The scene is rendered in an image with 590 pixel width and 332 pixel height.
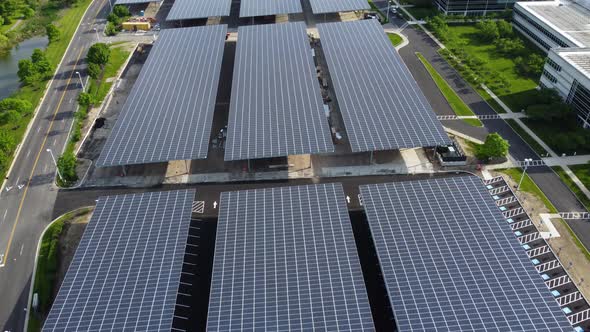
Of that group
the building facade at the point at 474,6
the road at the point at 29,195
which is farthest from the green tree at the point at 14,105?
the building facade at the point at 474,6

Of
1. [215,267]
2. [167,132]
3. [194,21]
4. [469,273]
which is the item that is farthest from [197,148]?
[194,21]

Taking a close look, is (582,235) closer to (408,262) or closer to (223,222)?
(408,262)

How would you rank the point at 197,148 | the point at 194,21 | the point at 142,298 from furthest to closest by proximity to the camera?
the point at 194,21 < the point at 197,148 < the point at 142,298

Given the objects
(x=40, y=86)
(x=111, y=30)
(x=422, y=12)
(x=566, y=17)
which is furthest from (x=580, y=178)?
(x=111, y=30)

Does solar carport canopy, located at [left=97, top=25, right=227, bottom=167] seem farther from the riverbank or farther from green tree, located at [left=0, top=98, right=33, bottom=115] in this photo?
green tree, located at [left=0, top=98, right=33, bottom=115]

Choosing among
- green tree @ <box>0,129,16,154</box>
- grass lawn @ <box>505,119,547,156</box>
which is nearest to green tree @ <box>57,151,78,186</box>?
green tree @ <box>0,129,16,154</box>
